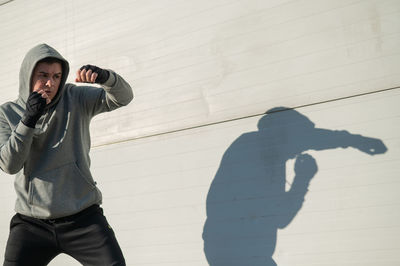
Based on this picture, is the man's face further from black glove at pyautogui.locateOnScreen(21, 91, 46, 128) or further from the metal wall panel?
the metal wall panel

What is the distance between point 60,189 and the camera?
8.76 ft

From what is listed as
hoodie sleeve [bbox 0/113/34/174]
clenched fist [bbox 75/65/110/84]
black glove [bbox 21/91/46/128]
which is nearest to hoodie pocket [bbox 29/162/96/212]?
hoodie sleeve [bbox 0/113/34/174]

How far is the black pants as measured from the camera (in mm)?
2621

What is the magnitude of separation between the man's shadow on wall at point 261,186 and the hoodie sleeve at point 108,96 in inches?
40.6

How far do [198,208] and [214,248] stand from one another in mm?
326

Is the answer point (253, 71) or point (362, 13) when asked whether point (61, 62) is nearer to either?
point (253, 71)

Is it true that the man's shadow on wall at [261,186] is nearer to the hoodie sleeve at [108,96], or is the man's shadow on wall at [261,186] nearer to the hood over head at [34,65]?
the hoodie sleeve at [108,96]

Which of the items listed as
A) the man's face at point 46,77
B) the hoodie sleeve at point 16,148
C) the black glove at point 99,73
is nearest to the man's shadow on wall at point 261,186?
the black glove at point 99,73

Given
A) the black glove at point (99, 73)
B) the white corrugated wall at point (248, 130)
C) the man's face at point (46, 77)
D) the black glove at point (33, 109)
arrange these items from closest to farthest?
the black glove at point (33, 109) < the black glove at point (99, 73) < the man's face at point (46, 77) < the white corrugated wall at point (248, 130)

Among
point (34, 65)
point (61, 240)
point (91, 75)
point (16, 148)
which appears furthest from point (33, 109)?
point (61, 240)

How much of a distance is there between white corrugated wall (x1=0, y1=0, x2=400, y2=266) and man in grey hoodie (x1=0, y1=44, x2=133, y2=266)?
96 cm

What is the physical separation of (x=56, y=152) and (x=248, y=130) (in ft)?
4.69

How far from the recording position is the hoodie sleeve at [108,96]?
2678 mm

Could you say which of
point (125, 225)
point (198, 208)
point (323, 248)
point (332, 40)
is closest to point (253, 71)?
point (332, 40)
